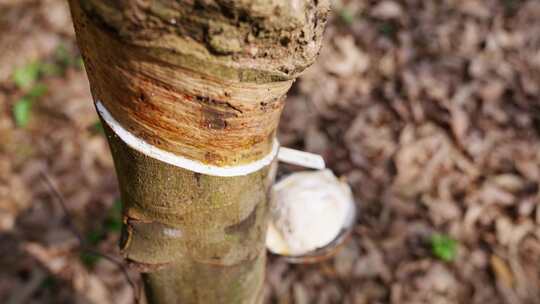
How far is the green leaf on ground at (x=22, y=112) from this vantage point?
2.77m

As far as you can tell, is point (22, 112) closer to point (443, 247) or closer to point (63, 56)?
point (63, 56)

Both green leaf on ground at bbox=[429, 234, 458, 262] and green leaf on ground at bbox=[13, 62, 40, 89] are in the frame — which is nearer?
green leaf on ground at bbox=[429, 234, 458, 262]

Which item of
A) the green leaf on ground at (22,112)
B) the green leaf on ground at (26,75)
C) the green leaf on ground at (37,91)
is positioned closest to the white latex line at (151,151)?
the green leaf on ground at (22,112)

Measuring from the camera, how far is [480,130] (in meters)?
2.60

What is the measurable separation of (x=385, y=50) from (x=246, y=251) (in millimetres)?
2547

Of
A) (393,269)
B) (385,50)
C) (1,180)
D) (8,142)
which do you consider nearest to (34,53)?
(8,142)

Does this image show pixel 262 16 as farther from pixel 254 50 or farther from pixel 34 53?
pixel 34 53

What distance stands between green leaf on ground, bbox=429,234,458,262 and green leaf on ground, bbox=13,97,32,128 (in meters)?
2.64

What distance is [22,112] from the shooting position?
2789mm

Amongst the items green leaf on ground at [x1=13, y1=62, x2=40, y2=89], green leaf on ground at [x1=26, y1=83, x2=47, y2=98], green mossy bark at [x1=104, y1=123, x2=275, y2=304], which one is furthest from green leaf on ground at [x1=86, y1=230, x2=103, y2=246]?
green mossy bark at [x1=104, y1=123, x2=275, y2=304]

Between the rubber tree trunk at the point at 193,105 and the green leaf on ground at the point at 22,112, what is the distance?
8.11 ft

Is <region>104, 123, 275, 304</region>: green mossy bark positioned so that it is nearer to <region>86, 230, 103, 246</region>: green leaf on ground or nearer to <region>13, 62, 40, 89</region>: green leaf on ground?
<region>86, 230, 103, 246</region>: green leaf on ground

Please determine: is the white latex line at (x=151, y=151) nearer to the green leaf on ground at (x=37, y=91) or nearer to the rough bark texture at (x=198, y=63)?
the rough bark texture at (x=198, y=63)

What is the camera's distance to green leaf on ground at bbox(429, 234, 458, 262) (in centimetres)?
225
